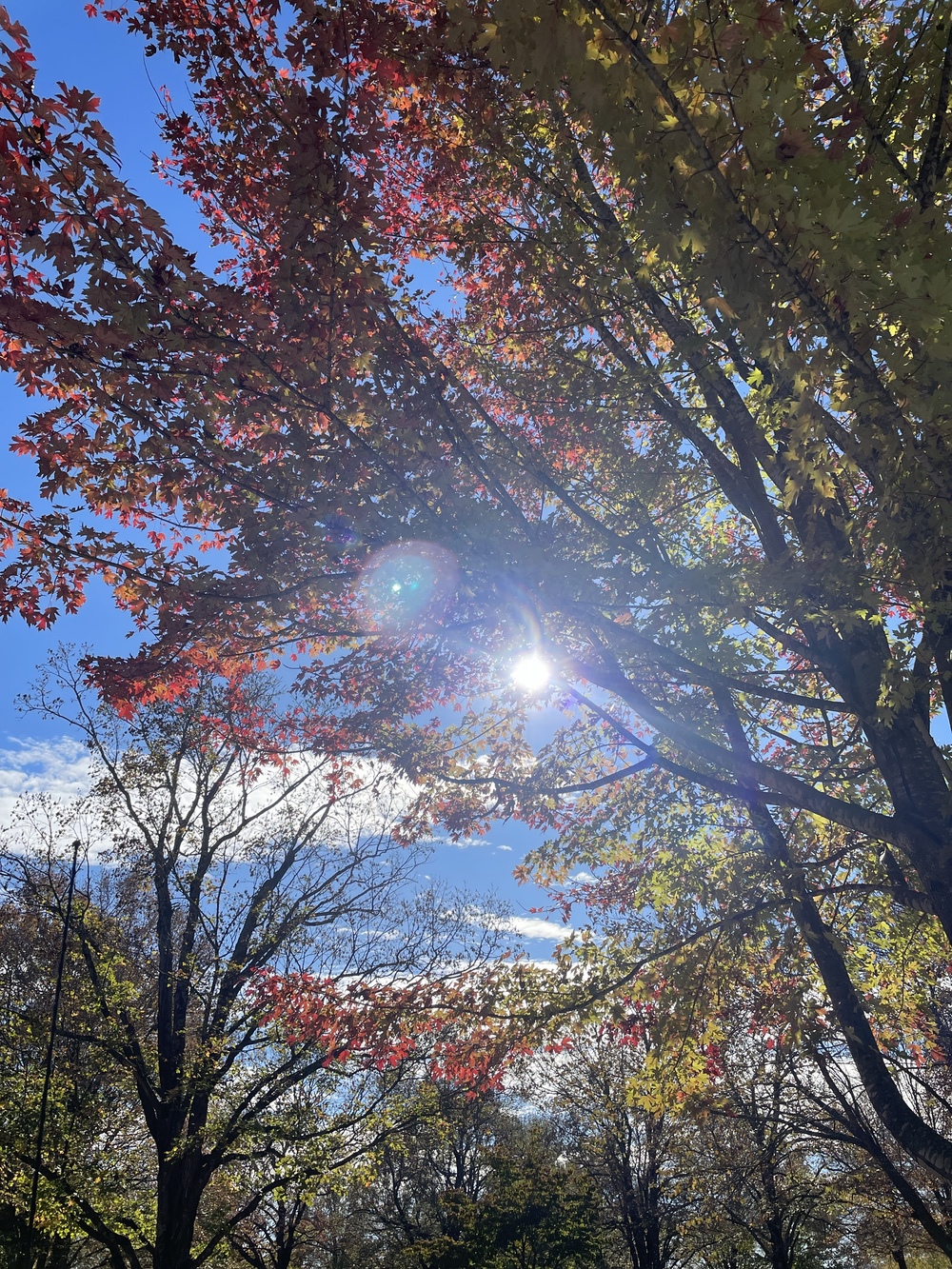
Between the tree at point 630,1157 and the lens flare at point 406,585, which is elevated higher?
the lens flare at point 406,585

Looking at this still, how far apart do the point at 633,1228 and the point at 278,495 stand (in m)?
25.8

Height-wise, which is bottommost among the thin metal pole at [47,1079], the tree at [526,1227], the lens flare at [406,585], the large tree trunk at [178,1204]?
the tree at [526,1227]

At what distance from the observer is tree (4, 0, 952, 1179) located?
1805 mm

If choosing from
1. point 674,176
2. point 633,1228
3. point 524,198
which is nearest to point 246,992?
point 524,198

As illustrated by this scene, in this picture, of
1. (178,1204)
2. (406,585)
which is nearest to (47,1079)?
(406,585)

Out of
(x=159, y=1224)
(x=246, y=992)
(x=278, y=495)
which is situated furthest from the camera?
(x=246, y=992)

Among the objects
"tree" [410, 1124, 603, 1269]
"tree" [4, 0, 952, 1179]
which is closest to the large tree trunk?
"tree" [410, 1124, 603, 1269]

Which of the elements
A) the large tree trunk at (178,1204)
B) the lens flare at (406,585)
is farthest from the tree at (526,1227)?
the lens flare at (406,585)

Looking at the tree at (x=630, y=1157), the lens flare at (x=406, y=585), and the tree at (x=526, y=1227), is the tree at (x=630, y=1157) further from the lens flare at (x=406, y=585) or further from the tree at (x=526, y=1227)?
the lens flare at (x=406, y=585)

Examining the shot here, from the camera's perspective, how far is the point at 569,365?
18.0 ft

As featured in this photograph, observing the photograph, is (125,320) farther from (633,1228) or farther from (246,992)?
(633,1228)

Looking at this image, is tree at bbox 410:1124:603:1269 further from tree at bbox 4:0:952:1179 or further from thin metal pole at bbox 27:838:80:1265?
thin metal pole at bbox 27:838:80:1265

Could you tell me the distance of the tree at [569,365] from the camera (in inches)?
71.1

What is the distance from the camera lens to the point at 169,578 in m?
4.64
